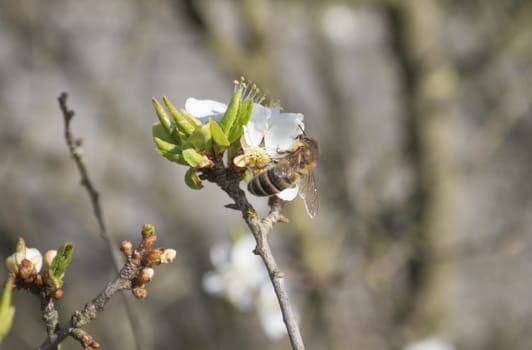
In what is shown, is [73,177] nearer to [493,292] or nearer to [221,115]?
[221,115]

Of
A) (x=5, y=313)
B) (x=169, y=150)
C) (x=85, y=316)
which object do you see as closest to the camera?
(x=5, y=313)

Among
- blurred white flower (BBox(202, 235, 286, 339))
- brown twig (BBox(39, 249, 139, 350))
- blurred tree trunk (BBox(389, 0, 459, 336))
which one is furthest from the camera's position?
blurred tree trunk (BBox(389, 0, 459, 336))

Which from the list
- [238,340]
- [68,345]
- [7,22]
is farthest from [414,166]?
[7,22]

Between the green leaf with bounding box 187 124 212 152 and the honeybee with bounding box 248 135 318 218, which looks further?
the honeybee with bounding box 248 135 318 218

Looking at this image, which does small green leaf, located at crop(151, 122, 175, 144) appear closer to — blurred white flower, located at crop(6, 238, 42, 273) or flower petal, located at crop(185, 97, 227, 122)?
flower petal, located at crop(185, 97, 227, 122)

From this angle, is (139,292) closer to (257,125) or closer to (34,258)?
(34,258)

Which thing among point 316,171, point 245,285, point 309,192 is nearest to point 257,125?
point 309,192

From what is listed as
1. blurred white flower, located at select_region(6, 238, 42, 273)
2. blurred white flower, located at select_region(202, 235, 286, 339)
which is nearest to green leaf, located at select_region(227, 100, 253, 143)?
blurred white flower, located at select_region(6, 238, 42, 273)
